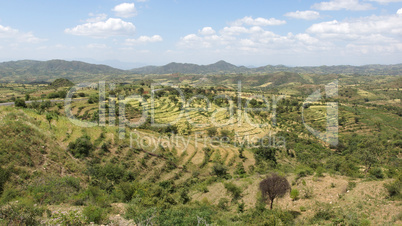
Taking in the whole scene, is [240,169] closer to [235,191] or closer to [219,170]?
[219,170]

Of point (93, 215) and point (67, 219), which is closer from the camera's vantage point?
point (67, 219)

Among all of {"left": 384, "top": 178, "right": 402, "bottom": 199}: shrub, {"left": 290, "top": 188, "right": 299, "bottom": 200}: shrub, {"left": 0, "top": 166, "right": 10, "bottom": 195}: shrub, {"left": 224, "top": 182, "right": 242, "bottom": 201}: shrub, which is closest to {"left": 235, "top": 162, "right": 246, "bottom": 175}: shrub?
{"left": 224, "top": 182, "right": 242, "bottom": 201}: shrub

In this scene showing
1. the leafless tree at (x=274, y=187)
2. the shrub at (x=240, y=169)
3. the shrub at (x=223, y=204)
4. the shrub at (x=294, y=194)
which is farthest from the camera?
the shrub at (x=240, y=169)

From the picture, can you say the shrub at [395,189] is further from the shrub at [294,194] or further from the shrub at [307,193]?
the shrub at [294,194]

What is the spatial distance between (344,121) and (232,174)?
2853 inches

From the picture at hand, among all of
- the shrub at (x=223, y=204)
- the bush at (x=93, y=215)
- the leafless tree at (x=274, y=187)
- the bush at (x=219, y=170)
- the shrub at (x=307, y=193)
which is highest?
the bush at (x=93, y=215)

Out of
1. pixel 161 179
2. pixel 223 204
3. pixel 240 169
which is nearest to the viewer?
pixel 223 204

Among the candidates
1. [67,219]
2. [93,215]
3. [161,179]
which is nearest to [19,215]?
[67,219]

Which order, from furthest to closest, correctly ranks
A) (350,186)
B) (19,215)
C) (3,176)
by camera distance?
(350,186) < (3,176) < (19,215)

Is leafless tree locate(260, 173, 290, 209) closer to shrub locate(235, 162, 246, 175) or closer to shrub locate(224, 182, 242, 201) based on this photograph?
shrub locate(224, 182, 242, 201)

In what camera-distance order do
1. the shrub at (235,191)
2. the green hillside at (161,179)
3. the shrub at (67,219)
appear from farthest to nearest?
the shrub at (235,191) → the green hillside at (161,179) → the shrub at (67,219)

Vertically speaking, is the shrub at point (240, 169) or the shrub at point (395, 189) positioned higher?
the shrub at point (395, 189)

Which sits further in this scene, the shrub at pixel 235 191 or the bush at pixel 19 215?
the shrub at pixel 235 191

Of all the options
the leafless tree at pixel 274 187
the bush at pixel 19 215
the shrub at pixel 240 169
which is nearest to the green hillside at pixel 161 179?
the bush at pixel 19 215
